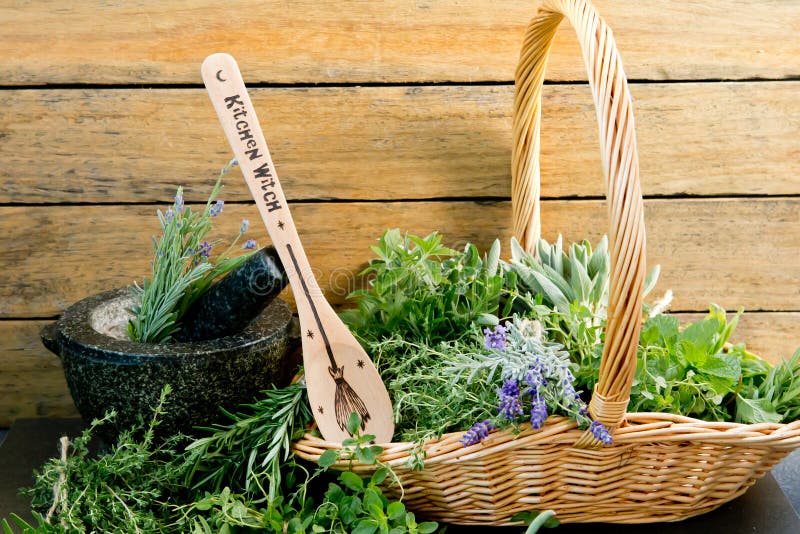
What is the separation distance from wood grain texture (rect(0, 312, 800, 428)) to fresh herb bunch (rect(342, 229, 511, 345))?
36 cm

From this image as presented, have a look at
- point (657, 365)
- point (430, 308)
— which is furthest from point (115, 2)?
point (657, 365)

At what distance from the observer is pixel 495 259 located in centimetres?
79

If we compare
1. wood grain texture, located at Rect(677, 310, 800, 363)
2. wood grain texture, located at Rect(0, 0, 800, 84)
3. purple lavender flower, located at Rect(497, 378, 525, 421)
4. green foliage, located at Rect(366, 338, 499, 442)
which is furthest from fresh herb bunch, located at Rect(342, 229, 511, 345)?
wood grain texture, located at Rect(677, 310, 800, 363)

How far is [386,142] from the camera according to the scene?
0.88 metres

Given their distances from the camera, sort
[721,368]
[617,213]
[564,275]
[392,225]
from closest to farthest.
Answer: [617,213], [721,368], [564,275], [392,225]

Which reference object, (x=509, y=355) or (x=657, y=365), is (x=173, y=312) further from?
(x=657, y=365)

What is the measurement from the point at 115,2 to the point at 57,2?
0.22 feet

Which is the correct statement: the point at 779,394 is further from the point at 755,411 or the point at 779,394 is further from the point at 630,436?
the point at 630,436

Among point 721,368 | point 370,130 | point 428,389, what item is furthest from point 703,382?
point 370,130

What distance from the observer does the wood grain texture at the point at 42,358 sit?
0.93 meters

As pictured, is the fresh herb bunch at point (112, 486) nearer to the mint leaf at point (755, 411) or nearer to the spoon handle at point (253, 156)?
the spoon handle at point (253, 156)

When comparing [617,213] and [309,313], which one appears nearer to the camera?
[617,213]

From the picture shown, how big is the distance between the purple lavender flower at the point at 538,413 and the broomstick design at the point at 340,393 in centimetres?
18

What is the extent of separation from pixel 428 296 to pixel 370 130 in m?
0.25
